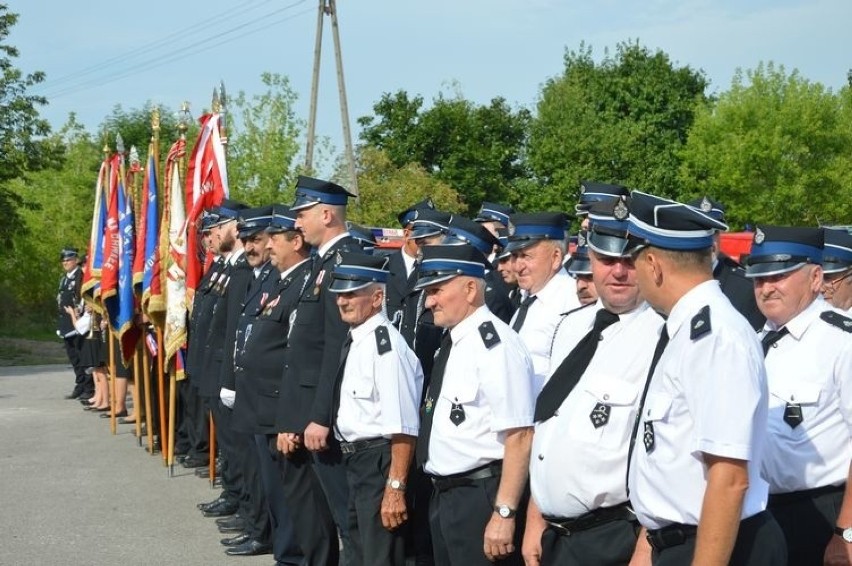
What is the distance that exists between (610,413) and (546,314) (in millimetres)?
2325

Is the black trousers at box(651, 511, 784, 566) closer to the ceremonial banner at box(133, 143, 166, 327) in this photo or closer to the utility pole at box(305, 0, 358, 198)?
the ceremonial banner at box(133, 143, 166, 327)

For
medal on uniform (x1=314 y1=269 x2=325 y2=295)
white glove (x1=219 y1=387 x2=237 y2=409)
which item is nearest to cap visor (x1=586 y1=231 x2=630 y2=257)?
medal on uniform (x1=314 y1=269 x2=325 y2=295)

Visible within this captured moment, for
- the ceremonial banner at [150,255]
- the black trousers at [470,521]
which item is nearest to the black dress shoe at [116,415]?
the ceremonial banner at [150,255]

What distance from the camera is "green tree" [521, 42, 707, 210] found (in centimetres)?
4475

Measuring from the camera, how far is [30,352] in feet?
88.6

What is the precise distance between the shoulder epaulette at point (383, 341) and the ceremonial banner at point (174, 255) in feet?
17.6

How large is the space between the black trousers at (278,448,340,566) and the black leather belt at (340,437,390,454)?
1036 mm

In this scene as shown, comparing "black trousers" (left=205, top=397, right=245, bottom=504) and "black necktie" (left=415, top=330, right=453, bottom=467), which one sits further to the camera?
"black trousers" (left=205, top=397, right=245, bottom=504)

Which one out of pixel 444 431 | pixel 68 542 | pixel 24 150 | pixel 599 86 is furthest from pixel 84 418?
pixel 599 86

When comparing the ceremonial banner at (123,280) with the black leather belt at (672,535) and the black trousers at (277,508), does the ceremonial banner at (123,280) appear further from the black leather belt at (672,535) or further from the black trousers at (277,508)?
the black leather belt at (672,535)

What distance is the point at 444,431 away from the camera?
4.81 m

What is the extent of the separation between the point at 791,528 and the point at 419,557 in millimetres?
1997

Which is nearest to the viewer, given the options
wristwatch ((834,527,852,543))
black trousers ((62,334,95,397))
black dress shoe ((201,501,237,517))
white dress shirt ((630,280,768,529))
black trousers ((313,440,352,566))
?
white dress shirt ((630,280,768,529))

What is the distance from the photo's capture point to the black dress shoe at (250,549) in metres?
7.95
